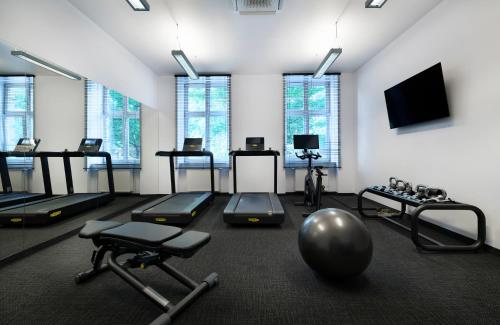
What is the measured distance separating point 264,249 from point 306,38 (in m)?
4.12

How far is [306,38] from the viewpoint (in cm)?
427

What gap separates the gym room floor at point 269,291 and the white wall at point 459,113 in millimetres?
869

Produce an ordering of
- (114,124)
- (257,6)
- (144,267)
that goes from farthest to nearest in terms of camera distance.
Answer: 1. (114,124)
2. (257,6)
3. (144,267)

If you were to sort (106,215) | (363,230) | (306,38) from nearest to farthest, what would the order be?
(363,230), (106,215), (306,38)

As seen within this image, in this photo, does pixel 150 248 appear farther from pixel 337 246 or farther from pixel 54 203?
pixel 54 203

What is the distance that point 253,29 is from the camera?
3959 mm

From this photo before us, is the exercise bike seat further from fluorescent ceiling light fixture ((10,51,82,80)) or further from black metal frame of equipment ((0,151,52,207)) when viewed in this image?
fluorescent ceiling light fixture ((10,51,82,80))

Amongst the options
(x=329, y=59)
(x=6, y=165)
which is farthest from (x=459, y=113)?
(x=6, y=165)

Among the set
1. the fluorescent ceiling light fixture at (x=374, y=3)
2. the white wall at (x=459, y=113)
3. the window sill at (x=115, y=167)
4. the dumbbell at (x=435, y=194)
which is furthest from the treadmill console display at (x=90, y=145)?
the white wall at (x=459, y=113)

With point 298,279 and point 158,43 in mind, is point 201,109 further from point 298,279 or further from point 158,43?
point 298,279

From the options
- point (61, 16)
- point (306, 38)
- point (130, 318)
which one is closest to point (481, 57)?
point (306, 38)

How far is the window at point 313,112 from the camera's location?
5945 millimetres

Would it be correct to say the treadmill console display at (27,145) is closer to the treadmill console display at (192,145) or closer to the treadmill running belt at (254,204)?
the treadmill console display at (192,145)

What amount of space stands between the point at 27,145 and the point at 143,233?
2.41 metres
